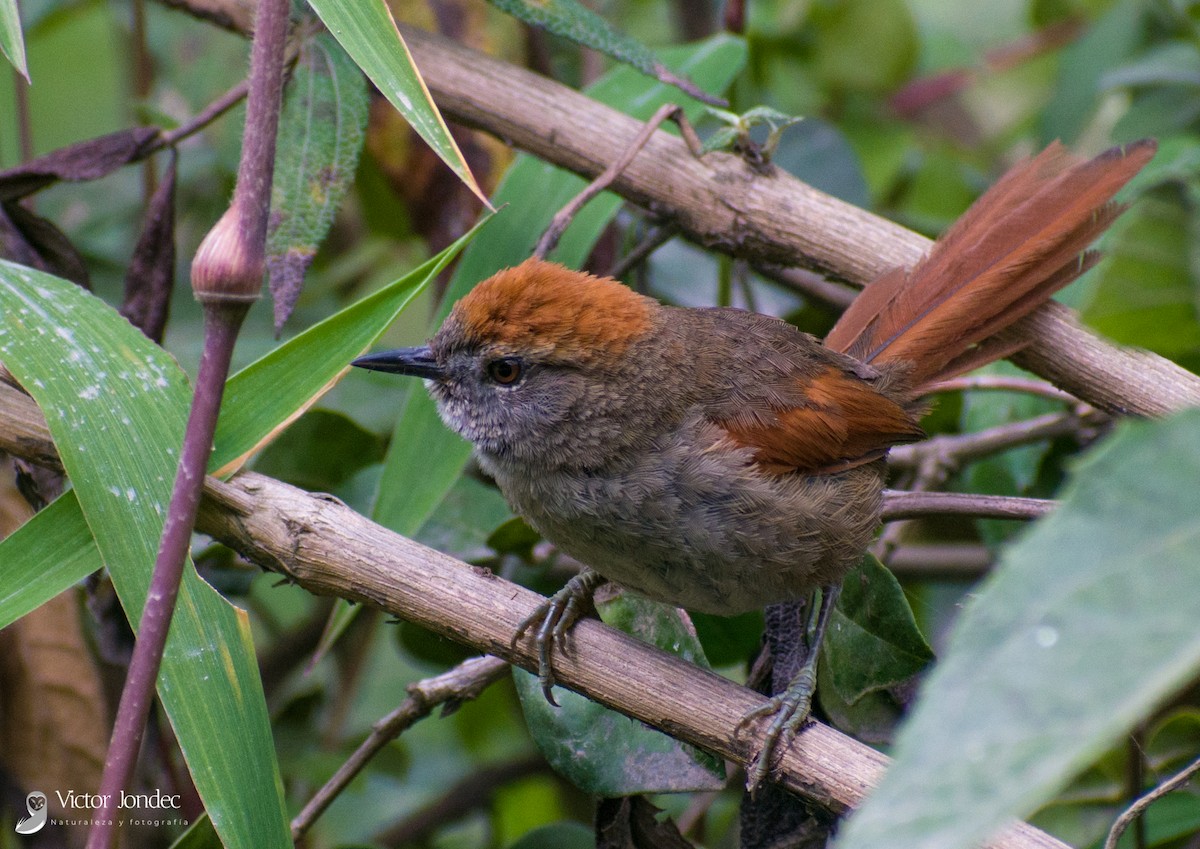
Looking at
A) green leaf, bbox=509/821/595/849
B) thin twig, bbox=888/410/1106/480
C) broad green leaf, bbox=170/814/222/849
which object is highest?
thin twig, bbox=888/410/1106/480

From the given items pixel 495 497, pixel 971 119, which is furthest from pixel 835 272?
pixel 971 119

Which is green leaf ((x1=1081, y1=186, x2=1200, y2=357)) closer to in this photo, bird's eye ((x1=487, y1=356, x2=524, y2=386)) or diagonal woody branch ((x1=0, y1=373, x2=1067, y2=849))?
diagonal woody branch ((x1=0, y1=373, x2=1067, y2=849))

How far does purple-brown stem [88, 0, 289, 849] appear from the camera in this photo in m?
1.30

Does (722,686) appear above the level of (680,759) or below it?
above

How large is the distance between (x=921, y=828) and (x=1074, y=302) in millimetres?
2298

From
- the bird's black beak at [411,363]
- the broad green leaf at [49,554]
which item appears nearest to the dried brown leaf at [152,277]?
the bird's black beak at [411,363]

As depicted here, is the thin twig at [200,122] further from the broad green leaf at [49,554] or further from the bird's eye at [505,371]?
the broad green leaf at [49,554]

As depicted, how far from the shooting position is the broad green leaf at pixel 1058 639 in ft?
2.54

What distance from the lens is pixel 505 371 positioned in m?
2.45

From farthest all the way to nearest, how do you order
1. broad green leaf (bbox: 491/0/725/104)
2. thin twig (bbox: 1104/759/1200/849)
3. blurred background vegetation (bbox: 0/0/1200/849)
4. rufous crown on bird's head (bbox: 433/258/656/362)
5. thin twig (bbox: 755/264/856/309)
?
thin twig (bbox: 755/264/856/309), blurred background vegetation (bbox: 0/0/1200/849), broad green leaf (bbox: 491/0/725/104), rufous crown on bird's head (bbox: 433/258/656/362), thin twig (bbox: 1104/759/1200/849)

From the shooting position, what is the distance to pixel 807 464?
95.0 inches

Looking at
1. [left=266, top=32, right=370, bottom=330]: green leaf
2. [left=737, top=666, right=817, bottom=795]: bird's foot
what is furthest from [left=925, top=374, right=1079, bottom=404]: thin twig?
[left=266, top=32, right=370, bottom=330]: green leaf

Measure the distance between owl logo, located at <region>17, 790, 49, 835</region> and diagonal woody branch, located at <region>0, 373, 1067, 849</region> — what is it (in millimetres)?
945

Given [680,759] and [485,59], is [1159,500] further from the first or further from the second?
[485,59]
